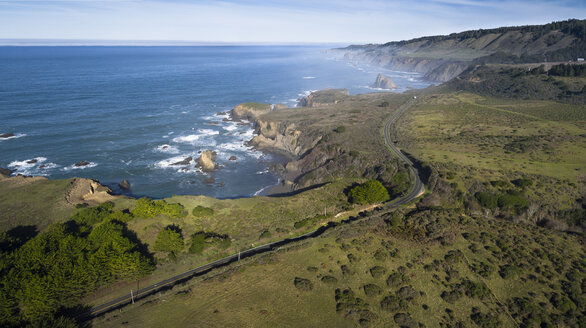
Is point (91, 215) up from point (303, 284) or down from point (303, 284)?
up

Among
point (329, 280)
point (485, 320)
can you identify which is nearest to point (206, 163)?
point (329, 280)

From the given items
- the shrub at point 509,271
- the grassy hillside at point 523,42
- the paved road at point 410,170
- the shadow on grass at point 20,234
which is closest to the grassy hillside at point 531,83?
the grassy hillside at point 523,42

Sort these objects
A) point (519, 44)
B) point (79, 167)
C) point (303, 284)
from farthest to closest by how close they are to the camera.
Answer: point (519, 44)
point (79, 167)
point (303, 284)

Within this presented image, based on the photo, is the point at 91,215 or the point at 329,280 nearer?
the point at 329,280

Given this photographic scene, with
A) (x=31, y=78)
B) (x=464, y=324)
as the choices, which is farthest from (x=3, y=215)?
(x=31, y=78)

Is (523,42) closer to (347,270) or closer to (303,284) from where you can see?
(347,270)
